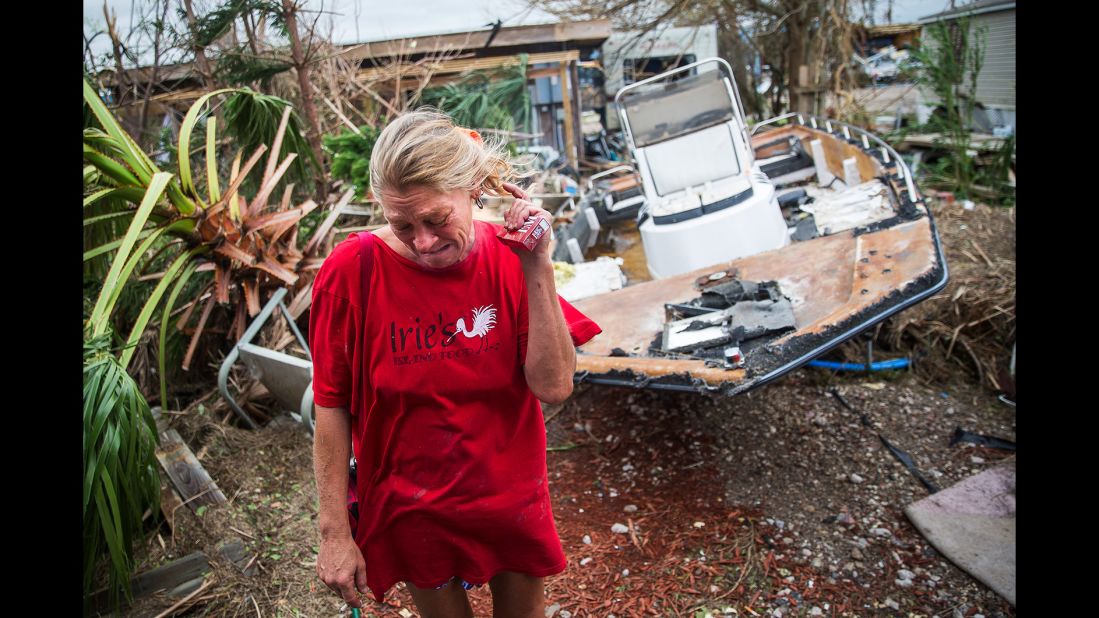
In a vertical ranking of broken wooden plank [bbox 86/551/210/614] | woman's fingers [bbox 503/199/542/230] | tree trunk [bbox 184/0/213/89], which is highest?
tree trunk [bbox 184/0/213/89]

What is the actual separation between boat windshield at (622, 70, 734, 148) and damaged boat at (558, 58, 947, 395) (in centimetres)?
1

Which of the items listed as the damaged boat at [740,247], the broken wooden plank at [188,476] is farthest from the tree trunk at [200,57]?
the broken wooden plank at [188,476]

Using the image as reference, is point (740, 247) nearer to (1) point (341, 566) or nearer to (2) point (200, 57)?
(1) point (341, 566)

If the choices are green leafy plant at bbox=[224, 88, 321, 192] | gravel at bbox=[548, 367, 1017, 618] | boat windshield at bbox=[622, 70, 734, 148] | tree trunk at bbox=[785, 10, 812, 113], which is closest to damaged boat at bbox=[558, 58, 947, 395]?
boat windshield at bbox=[622, 70, 734, 148]

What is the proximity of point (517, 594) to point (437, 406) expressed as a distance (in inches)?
23.9

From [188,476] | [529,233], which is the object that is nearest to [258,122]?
[188,476]

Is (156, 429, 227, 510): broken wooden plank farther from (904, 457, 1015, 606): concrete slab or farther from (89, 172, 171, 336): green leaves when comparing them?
(904, 457, 1015, 606): concrete slab

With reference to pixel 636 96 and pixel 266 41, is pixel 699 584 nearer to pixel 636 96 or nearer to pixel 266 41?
pixel 636 96

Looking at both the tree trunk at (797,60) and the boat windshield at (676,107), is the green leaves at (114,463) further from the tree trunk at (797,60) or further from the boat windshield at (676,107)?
the tree trunk at (797,60)

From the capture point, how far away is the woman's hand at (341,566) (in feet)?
5.94

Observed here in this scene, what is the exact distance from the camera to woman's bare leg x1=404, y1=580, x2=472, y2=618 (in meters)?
1.92

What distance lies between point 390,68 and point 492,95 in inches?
82.8

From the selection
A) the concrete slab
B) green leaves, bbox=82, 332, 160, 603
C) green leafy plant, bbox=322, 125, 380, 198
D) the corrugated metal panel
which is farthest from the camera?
the corrugated metal panel
